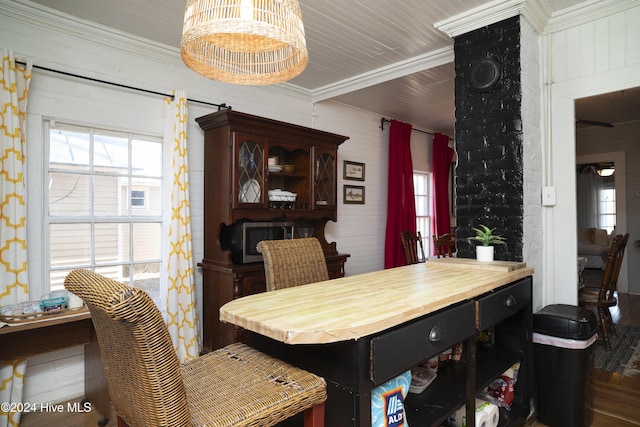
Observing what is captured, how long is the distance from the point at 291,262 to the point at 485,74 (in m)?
1.70

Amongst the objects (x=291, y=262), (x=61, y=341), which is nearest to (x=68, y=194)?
(x=61, y=341)

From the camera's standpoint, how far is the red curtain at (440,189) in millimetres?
5672

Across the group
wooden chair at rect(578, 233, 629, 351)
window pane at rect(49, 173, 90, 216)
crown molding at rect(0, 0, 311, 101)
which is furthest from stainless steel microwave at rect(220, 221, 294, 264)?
wooden chair at rect(578, 233, 629, 351)

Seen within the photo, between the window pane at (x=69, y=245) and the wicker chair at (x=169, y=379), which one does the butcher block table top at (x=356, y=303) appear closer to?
the wicker chair at (x=169, y=379)

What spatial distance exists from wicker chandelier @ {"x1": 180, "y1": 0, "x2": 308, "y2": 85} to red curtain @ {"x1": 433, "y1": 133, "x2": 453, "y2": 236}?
4394mm

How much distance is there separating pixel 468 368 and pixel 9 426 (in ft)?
8.22

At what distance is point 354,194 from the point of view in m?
4.58

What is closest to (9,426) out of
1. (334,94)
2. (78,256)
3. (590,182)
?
(78,256)

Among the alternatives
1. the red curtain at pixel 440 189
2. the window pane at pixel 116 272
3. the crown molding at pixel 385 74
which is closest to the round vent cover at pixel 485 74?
the crown molding at pixel 385 74

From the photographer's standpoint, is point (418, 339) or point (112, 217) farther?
point (112, 217)

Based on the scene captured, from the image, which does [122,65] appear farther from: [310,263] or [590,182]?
[590,182]

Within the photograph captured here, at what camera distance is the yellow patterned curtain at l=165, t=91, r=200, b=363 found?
9.46ft

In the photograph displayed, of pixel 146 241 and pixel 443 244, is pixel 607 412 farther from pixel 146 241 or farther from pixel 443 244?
pixel 146 241

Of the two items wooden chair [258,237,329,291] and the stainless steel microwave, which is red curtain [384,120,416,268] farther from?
wooden chair [258,237,329,291]
